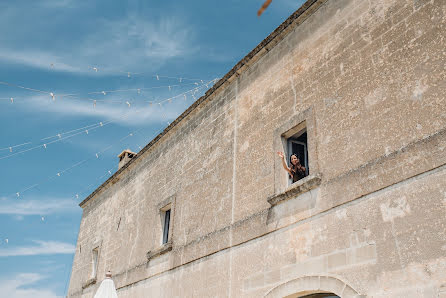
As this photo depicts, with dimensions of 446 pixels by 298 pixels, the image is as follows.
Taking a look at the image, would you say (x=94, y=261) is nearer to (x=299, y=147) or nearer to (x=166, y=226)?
(x=166, y=226)

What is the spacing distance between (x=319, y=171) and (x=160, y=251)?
4.36 m

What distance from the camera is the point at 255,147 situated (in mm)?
7387

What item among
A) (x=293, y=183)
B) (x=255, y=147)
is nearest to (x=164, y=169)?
(x=255, y=147)

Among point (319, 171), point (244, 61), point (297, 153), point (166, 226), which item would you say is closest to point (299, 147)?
point (297, 153)

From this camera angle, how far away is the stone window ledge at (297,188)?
19.2 ft

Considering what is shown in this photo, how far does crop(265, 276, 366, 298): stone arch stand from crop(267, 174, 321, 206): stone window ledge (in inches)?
44.8

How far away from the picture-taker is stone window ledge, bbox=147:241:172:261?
8.77 metres

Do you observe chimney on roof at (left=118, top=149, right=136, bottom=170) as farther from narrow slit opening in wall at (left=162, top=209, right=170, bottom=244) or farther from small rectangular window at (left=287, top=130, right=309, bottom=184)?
small rectangular window at (left=287, top=130, right=309, bottom=184)

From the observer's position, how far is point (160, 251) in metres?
8.95

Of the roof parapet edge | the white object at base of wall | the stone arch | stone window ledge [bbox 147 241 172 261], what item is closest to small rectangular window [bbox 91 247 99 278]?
the roof parapet edge

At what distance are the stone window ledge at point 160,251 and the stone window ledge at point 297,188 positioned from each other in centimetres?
317

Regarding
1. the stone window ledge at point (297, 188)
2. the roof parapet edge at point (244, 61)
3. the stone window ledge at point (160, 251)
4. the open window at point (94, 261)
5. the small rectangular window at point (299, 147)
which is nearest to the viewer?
the stone window ledge at point (297, 188)

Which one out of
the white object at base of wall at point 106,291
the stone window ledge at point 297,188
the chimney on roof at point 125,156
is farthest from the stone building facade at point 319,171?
the chimney on roof at point 125,156

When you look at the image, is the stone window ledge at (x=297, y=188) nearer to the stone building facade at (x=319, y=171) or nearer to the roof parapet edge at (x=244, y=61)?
the stone building facade at (x=319, y=171)
